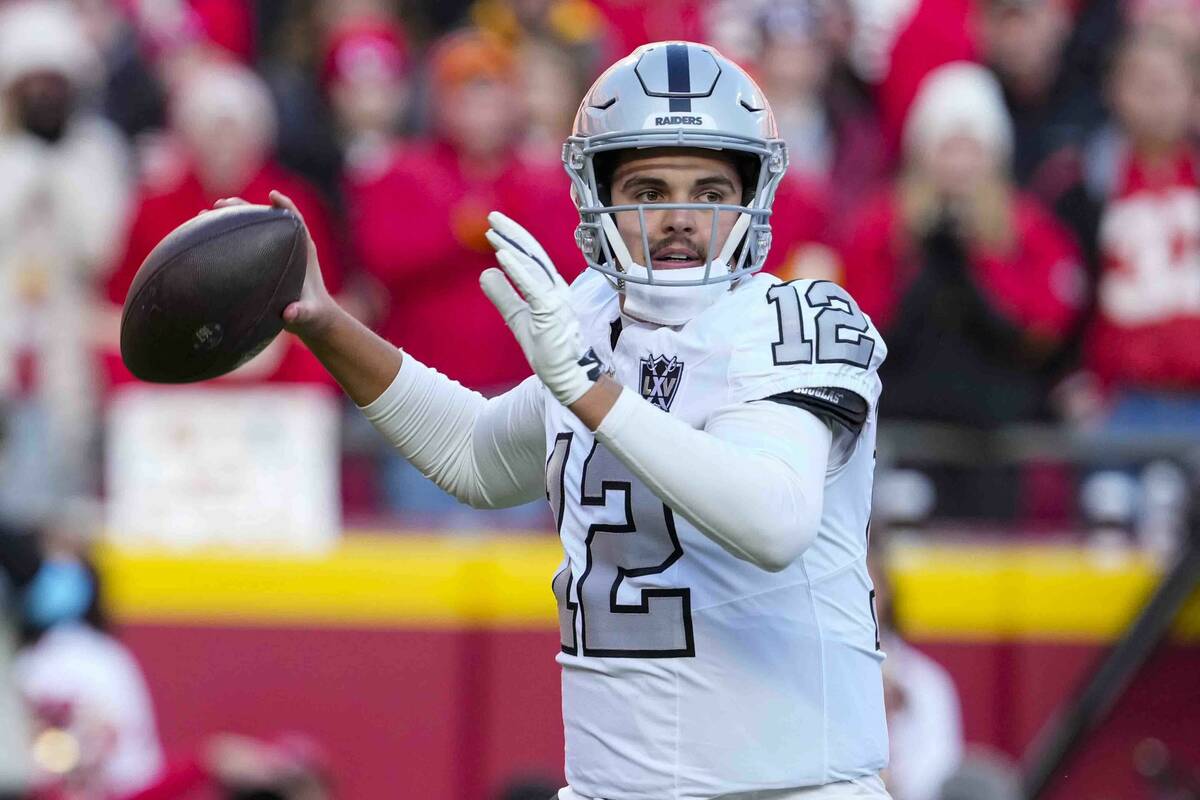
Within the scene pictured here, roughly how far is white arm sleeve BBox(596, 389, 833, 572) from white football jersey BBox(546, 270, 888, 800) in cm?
17

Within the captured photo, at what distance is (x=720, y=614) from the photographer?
9.80 ft

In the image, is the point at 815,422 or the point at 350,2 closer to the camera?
the point at 815,422

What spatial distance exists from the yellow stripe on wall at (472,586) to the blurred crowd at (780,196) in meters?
0.19

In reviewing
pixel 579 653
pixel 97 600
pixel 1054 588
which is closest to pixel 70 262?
pixel 97 600

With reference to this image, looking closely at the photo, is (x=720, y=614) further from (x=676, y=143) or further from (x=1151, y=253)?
(x=1151, y=253)

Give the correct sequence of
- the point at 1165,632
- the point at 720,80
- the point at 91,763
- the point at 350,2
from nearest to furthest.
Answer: the point at 720,80, the point at 1165,632, the point at 91,763, the point at 350,2

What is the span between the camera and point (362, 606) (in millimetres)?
6395

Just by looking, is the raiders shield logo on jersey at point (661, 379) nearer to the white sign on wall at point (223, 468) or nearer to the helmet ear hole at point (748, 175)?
the helmet ear hole at point (748, 175)

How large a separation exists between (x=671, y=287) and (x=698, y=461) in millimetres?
372

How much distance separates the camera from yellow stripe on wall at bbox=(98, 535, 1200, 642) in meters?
6.28

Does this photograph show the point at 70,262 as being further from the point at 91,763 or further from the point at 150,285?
the point at 150,285

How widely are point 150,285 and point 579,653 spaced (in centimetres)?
85

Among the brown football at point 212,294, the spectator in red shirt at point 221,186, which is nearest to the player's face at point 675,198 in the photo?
the brown football at point 212,294

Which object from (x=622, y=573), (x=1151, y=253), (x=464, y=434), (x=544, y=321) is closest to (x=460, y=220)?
(x=1151, y=253)
